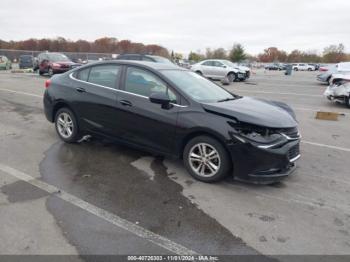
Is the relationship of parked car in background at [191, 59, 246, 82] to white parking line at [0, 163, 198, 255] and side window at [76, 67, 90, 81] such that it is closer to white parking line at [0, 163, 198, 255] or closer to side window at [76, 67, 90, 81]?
side window at [76, 67, 90, 81]

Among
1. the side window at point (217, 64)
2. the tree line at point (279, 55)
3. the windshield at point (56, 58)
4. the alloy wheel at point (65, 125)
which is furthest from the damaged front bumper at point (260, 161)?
the tree line at point (279, 55)

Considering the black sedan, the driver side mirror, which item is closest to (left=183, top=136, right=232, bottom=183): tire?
the black sedan

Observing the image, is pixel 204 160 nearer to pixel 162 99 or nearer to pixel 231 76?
pixel 162 99

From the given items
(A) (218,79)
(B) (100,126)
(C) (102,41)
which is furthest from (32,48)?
(B) (100,126)

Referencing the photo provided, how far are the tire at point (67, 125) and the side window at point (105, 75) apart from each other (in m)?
0.77

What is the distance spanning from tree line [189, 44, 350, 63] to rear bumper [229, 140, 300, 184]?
69921mm

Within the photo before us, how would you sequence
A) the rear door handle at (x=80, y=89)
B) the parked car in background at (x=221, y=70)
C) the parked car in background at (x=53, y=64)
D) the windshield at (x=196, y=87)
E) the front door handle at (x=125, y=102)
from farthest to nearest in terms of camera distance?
the parked car in background at (x=221, y=70) < the parked car in background at (x=53, y=64) < the rear door handle at (x=80, y=89) < the front door handle at (x=125, y=102) < the windshield at (x=196, y=87)

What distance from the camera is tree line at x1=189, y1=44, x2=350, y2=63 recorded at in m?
72.4

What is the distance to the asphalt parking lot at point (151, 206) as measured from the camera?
3.12 m

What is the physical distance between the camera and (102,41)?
261 ft

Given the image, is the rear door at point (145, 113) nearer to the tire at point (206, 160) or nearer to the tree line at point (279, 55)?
the tire at point (206, 160)

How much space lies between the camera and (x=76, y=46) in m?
66.5

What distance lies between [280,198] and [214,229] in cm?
120

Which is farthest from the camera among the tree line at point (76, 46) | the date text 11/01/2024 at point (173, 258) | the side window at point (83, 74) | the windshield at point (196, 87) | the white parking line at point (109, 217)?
the tree line at point (76, 46)
